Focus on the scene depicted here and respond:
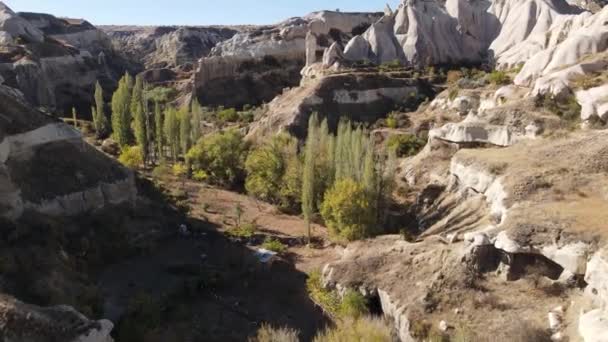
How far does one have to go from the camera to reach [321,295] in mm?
25500

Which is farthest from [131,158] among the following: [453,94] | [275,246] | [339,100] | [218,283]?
[453,94]

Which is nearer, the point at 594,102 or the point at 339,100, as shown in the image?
the point at 594,102

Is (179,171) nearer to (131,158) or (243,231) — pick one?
(131,158)

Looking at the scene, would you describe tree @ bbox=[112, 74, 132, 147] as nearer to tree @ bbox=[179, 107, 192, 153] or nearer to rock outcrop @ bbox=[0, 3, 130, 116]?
tree @ bbox=[179, 107, 192, 153]

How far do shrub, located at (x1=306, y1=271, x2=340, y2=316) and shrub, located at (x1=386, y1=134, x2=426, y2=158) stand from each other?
21.1 m

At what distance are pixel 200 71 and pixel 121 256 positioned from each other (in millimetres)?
56062

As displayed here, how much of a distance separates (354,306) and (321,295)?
3.09 m

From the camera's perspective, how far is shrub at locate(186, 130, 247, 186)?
46.9m

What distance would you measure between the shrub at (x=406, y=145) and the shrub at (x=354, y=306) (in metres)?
24.4

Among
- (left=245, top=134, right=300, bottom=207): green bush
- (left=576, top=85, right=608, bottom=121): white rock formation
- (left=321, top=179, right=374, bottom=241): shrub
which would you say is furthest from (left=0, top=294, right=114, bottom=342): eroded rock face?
(left=576, top=85, right=608, bottom=121): white rock formation

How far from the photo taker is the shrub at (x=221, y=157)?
4694cm

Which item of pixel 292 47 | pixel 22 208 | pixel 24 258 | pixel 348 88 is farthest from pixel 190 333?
pixel 292 47

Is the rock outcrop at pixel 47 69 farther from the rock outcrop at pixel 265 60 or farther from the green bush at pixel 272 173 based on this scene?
the green bush at pixel 272 173

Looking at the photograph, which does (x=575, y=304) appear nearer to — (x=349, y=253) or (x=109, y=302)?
(x=349, y=253)
